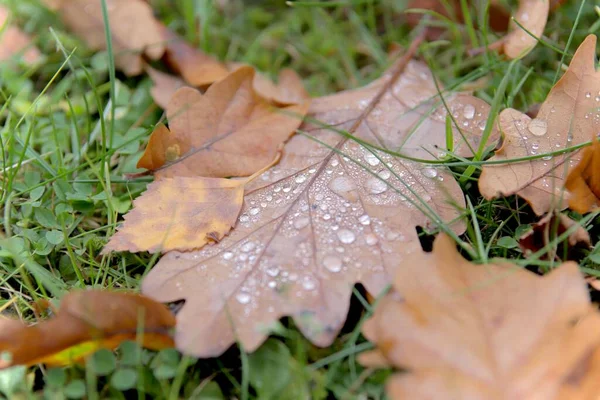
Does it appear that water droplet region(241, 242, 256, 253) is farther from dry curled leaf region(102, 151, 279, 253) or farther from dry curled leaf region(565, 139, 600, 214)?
dry curled leaf region(565, 139, 600, 214)

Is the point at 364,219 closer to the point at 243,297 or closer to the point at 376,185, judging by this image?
the point at 376,185

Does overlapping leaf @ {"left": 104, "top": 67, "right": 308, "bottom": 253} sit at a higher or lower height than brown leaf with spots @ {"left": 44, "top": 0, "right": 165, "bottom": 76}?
lower

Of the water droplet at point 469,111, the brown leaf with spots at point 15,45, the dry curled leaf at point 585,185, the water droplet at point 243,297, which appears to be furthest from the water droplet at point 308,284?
the brown leaf with spots at point 15,45

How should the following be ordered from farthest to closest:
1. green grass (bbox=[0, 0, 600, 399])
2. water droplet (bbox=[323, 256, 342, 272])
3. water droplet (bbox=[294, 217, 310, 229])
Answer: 1. water droplet (bbox=[294, 217, 310, 229])
2. water droplet (bbox=[323, 256, 342, 272])
3. green grass (bbox=[0, 0, 600, 399])

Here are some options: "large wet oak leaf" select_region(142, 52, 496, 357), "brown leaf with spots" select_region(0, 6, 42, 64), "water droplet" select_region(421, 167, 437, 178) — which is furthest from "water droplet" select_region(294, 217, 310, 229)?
"brown leaf with spots" select_region(0, 6, 42, 64)

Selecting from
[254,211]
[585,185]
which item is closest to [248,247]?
[254,211]
